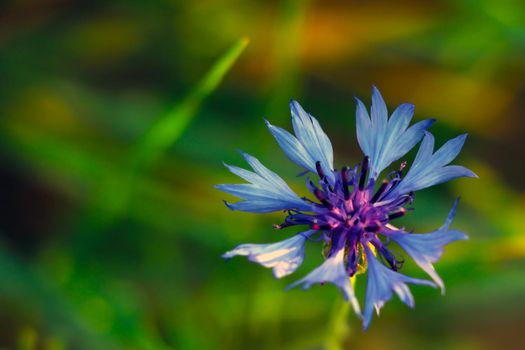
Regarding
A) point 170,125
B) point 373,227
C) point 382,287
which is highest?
point 170,125

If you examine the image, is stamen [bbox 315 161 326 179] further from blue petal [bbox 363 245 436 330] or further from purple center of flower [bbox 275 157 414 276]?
blue petal [bbox 363 245 436 330]

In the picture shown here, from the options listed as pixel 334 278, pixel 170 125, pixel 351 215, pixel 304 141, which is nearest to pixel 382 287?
pixel 334 278

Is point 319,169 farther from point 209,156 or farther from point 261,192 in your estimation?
point 209,156

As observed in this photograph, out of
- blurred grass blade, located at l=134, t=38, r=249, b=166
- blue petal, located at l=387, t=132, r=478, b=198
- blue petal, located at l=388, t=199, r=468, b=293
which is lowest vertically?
blue petal, located at l=388, t=199, r=468, b=293

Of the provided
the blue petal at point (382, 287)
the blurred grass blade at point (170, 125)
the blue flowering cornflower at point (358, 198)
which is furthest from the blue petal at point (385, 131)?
the blurred grass blade at point (170, 125)

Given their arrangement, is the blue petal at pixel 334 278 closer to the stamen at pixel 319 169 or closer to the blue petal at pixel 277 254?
the blue petal at pixel 277 254

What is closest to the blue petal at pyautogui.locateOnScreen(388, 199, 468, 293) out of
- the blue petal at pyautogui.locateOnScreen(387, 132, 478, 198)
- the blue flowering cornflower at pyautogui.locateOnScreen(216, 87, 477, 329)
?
the blue flowering cornflower at pyautogui.locateOnScreen(216, 87, 477, 329)
